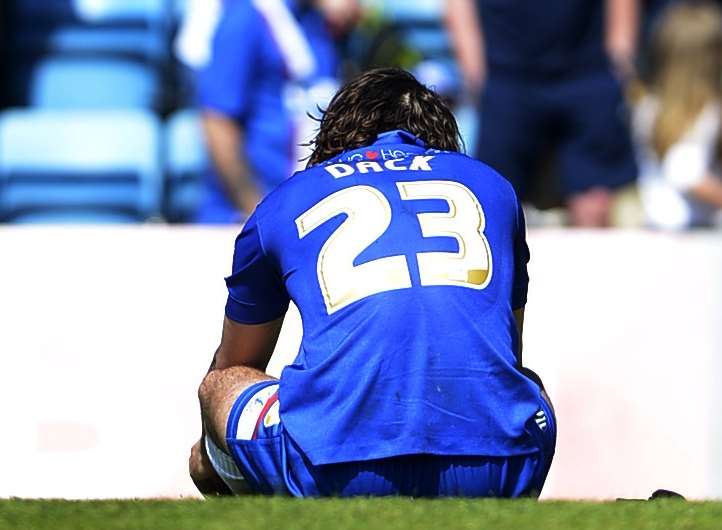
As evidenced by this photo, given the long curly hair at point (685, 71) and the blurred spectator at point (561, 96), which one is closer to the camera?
the blurred spectator at point (561, 96)

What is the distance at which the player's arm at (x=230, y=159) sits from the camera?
661 centimetres

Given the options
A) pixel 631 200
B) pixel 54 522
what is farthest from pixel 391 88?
pixel 631 200

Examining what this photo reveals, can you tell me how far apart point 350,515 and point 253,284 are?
87 centimetres

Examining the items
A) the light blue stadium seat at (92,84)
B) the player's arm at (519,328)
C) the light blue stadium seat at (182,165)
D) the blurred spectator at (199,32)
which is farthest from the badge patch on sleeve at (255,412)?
the light blue stadium seat at (92,84)

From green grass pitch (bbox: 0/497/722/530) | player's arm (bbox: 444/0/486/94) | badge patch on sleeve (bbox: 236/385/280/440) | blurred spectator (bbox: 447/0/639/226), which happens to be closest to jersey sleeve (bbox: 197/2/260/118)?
player's arm (bbox: 444/0/486/94)

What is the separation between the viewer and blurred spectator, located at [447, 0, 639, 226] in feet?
21.6

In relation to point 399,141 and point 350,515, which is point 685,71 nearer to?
point 399,141

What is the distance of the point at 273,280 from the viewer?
3.43 m

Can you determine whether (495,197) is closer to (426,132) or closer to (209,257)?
(426,132)

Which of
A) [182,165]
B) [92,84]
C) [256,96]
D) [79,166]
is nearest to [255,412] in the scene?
[256,96]

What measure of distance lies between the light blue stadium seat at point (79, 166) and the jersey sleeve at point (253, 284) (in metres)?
4.05

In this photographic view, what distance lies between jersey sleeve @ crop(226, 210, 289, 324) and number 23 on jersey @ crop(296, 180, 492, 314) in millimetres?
161

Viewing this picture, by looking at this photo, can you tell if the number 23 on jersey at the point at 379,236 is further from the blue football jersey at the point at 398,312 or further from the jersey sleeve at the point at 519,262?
the jersey sleeve at the point at 519,262

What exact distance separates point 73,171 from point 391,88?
4.29 meters
